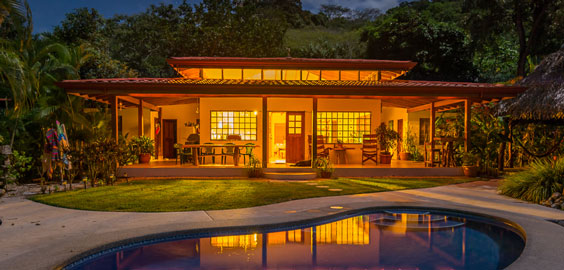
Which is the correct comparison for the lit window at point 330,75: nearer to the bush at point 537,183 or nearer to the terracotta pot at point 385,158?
the terracotta pot at point 385,158

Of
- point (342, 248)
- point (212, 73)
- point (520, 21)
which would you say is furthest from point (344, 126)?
point (520, 21)

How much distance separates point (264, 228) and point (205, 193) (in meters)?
3.38

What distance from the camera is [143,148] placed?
44.1 feet

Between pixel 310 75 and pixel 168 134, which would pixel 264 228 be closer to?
pixel 310 75

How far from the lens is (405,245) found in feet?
17.9

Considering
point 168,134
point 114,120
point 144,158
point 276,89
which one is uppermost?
point 276,89

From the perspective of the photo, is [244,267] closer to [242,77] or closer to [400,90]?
[400,90]

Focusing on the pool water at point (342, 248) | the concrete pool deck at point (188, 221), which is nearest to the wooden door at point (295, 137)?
the concrete pool deck at point (188, 221)

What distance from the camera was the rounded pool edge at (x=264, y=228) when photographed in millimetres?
4551

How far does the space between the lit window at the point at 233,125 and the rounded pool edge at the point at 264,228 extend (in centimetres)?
796

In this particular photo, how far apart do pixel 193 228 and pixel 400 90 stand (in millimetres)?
8188

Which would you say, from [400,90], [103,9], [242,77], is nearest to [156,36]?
[242,77]

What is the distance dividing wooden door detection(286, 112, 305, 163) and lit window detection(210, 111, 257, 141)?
1.22 metres

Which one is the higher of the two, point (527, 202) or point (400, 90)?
point (400, 90)
